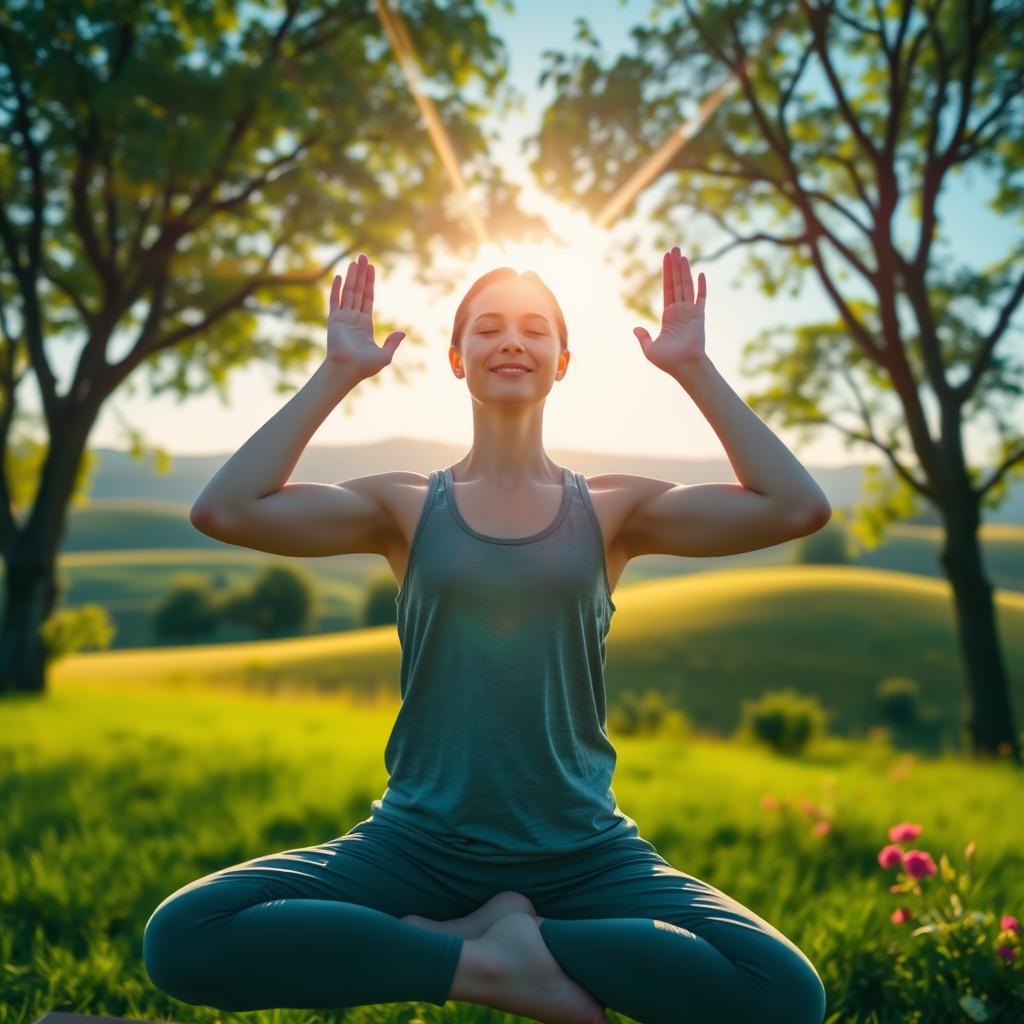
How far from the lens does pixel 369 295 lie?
2.79 m

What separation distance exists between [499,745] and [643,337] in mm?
1233

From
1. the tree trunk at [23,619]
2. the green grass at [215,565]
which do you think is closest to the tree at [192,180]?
the tree trunk at [23,619]

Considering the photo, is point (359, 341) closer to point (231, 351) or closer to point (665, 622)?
point (231, 351)

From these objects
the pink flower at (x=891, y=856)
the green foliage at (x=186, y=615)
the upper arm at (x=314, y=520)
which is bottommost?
the green foliage at (x=186, y=615)

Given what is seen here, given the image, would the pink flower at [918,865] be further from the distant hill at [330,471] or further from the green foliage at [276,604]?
the distant hill at [330,471]

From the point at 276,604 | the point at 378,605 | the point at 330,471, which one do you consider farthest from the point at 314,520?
the point at 330,471

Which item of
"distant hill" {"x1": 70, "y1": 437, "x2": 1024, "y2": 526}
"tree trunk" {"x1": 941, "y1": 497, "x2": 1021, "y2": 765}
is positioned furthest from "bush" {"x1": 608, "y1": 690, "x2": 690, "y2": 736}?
"distant hill" {"x1": 70, "y1": 437, "x2": 1024, "y2": 526}

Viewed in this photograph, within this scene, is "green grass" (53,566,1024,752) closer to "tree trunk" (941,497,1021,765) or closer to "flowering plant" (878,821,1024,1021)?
"tree trunk" (941,497,1021,765)

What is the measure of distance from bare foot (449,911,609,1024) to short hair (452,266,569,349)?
174 centimetres

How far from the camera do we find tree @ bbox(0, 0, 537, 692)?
10.3 metres

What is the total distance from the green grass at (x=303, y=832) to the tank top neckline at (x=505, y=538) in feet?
6.06

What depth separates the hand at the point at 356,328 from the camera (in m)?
2.61

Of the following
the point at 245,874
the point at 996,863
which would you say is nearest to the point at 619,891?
the point at 245,874

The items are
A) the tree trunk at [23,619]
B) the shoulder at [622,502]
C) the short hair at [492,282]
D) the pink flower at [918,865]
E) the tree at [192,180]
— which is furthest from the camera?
the tree trunk at [23,619]
